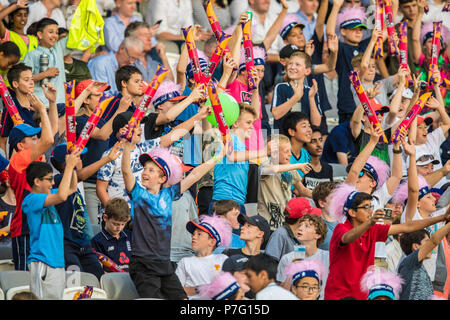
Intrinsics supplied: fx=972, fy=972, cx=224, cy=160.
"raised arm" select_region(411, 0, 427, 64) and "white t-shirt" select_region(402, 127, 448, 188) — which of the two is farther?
"raised arm" select_region(411, 0, 427, 64)

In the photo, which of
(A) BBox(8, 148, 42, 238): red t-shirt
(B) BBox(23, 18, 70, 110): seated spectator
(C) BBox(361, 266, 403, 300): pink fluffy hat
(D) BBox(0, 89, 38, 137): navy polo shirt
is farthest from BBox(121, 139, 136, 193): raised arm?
(B) BBox(23, 18, 70, 110): seated spectator

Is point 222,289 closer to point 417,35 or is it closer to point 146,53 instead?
point 146,53

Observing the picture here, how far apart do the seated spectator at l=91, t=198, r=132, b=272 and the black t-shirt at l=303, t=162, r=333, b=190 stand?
7.43 ft

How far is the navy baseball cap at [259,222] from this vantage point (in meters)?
8.71

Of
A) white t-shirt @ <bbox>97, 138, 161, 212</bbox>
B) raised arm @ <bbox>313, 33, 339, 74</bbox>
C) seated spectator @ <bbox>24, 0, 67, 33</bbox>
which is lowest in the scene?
white t-shirt @ <bbox>97, 138, 161, 212</bbox>

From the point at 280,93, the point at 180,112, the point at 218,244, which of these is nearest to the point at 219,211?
the point at 218,244

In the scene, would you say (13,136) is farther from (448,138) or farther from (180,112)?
(448,138)

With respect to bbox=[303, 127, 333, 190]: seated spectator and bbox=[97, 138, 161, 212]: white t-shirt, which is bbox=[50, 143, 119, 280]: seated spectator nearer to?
bbox=[97, 138, 161, 212]: white t-shirt

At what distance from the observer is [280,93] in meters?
11.2

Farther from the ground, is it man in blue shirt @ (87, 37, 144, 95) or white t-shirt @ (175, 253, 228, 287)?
man in blue shirt @ (87, 37, 144, 95)

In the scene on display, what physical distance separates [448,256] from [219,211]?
83.1 inches

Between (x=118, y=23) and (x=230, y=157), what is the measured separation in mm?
3818

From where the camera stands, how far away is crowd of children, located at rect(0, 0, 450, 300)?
780cm

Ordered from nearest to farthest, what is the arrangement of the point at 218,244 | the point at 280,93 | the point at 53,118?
the point at 218,244 → the point at 53,118 → the point at 280,93
